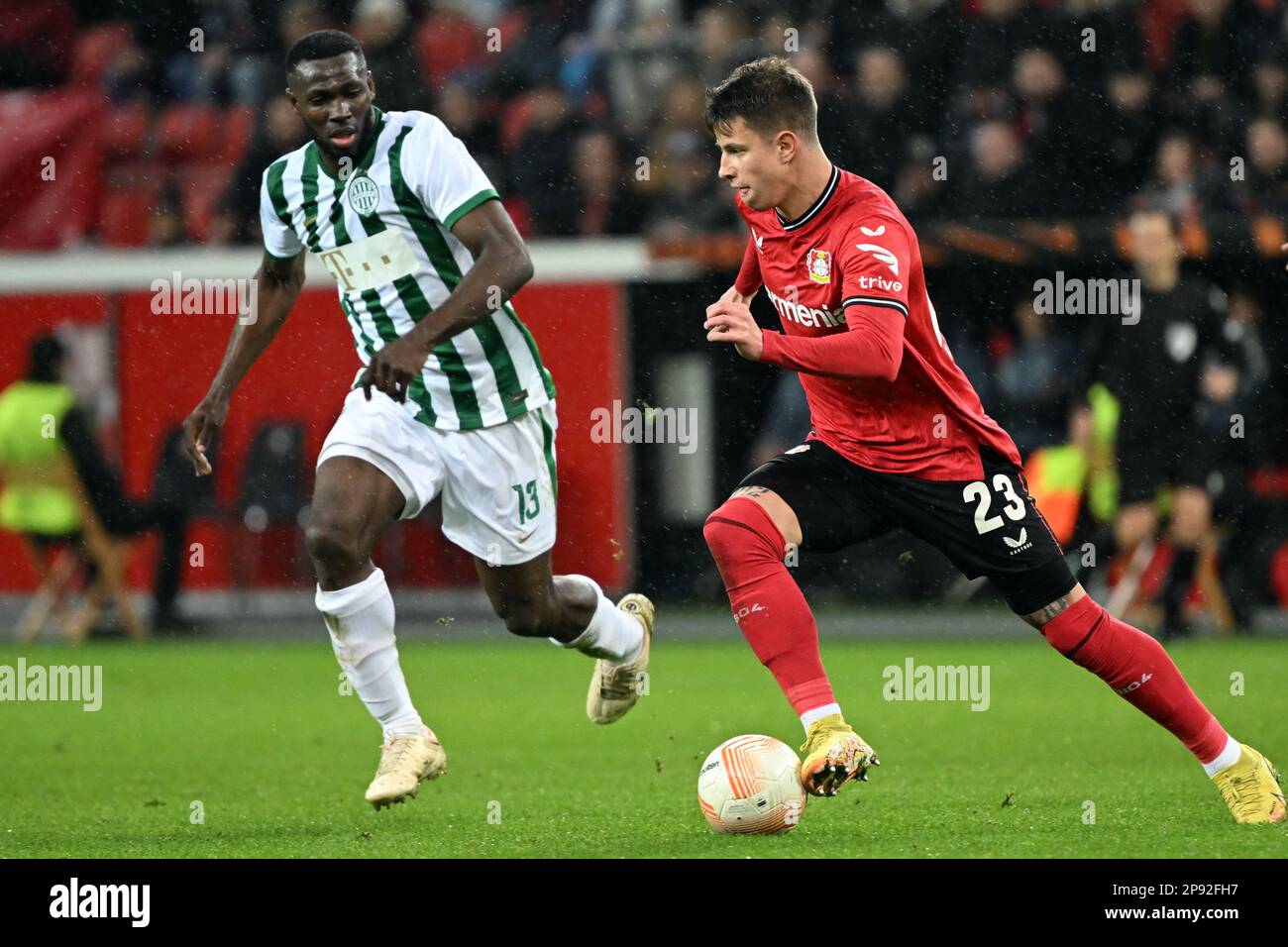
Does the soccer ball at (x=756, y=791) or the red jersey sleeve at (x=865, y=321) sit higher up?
the red jersey sleeve at (x=865, y=321)

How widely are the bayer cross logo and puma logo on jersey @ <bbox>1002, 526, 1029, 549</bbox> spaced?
2087mm

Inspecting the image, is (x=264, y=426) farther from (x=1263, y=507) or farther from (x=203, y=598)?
(x=1263, y=507)

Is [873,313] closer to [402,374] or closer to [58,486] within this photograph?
[402,374]

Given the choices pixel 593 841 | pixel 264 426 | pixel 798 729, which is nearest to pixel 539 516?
pixel 593 841

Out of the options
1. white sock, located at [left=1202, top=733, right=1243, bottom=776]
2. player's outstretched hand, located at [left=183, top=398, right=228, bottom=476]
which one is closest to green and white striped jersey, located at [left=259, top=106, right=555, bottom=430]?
player's outstretched hand, located at [left=183, top=398, right=228, bottom=476]

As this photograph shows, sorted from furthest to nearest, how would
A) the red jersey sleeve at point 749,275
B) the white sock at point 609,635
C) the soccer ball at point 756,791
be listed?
the white sock at point 609,635
the red jersey sleeve at point 749,275
the soccer ball at point 756,791

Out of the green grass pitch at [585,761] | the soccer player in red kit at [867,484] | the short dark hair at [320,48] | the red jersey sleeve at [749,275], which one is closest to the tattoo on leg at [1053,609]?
the soccer player in red kit at [867,484]

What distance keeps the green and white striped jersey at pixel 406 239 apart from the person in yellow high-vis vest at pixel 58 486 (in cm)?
633

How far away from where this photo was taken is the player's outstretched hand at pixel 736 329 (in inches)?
188

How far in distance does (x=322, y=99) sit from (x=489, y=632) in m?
7.06

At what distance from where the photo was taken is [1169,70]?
12711 millimetres

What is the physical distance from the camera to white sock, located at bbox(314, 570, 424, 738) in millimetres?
5508

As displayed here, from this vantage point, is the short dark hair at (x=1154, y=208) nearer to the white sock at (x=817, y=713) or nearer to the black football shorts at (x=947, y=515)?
the black football shorts at (x=947, y=515)

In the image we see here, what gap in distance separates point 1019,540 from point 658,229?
7687mm
